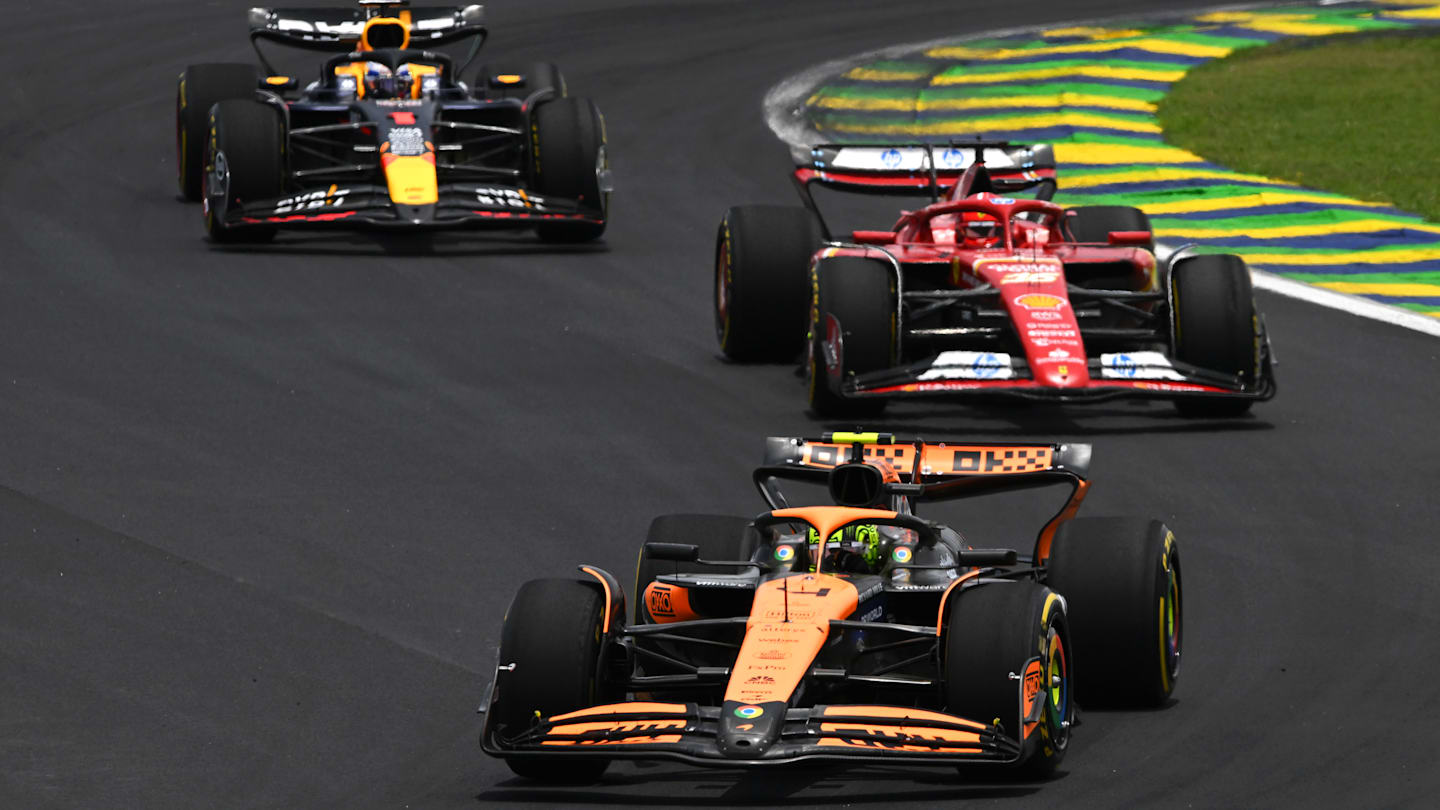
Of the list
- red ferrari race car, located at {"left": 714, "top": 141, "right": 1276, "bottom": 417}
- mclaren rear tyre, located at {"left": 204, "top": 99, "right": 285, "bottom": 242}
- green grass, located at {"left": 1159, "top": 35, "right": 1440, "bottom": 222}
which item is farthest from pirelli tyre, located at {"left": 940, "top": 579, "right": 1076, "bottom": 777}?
green grass, located at {"left": 1159, "top": 35, "right": 1440, "bottom": 222}

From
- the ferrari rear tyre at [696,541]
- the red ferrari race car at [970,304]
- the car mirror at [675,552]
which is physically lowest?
the red ferrari race car at [970,304]

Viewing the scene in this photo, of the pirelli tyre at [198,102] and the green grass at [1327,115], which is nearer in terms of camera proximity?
the pirelli tyre at [198,102]

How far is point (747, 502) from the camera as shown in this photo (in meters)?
13.2

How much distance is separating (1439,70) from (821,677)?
21.7 meters

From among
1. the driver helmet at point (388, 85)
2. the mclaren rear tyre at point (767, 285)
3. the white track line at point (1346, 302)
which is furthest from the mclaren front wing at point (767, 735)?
the driver helmet at point (388, 85)

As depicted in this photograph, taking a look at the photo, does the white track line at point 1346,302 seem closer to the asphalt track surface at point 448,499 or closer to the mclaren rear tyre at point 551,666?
the asphalt track surface at point 448,499

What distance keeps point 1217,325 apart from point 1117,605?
19.1 ft

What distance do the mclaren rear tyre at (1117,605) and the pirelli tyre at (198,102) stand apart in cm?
1387

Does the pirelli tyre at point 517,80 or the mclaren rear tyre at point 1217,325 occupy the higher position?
the mclaren rear tyre at point 1217,325

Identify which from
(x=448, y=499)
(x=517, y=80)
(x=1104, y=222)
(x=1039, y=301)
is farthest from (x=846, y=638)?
(x=517, y=80)

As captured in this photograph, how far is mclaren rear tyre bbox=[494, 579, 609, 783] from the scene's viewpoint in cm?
869

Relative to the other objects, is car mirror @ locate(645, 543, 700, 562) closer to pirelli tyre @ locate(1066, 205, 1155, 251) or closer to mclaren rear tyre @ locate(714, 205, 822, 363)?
mclaren rear tyre @ locate(714, 205, 822, 363)

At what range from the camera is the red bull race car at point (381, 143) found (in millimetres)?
19859

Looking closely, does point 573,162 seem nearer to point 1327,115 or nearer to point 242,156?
point 242,156
